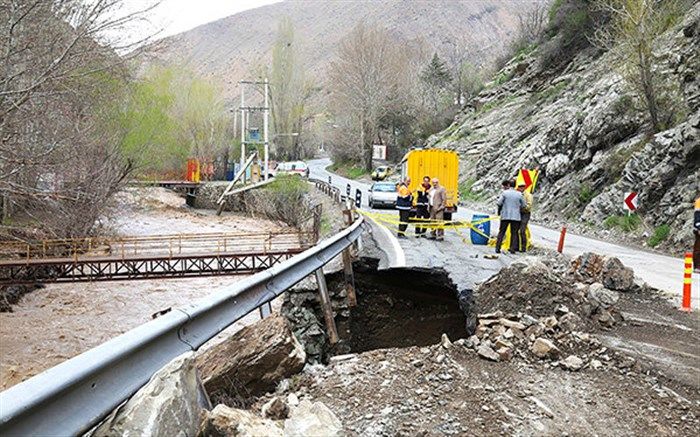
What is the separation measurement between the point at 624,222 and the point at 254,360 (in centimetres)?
1870

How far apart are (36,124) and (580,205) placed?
65.4 ft

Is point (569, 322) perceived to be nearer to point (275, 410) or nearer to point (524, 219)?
point (275, 410)

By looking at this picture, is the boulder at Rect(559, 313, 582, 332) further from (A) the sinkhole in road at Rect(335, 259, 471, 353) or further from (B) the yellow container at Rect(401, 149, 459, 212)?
(B) the yellow container at Rect(401, 149, 459, 212)

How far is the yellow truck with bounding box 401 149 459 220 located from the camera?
23.0 meters

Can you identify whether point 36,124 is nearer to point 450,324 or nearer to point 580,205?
point 450,324

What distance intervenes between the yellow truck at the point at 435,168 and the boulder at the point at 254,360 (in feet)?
61.9

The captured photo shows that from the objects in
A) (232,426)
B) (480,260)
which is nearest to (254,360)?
(232,426)

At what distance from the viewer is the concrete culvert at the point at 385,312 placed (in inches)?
321

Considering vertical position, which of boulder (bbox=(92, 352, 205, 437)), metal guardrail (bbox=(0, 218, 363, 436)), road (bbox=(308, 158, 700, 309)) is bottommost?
road (bbox=(308, 158, 700, 309))

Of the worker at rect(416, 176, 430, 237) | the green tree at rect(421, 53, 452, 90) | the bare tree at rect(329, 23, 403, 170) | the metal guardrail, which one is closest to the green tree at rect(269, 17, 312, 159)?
the bare tree at rect(329, 23, 403, 170)

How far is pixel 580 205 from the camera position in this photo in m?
24.0

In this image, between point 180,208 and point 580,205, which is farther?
point 180,208

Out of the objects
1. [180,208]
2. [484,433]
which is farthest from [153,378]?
[180,208]

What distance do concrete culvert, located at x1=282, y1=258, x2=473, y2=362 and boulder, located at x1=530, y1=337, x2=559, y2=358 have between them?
258 centimetres
